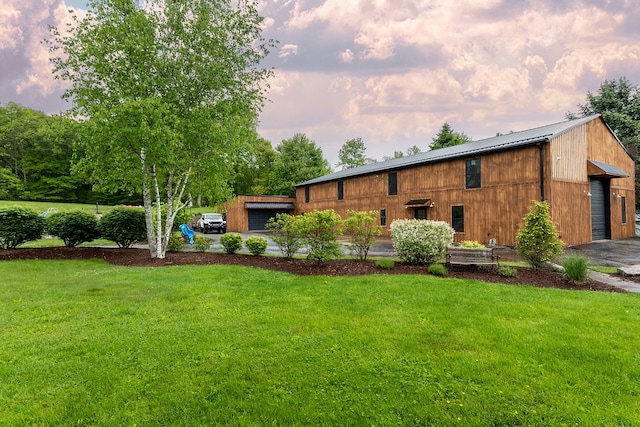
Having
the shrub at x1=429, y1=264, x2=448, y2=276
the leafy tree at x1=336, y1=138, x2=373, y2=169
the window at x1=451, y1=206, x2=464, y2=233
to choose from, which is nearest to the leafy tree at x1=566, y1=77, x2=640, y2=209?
the window at x1=451, y1=206, x2=464, y2=233

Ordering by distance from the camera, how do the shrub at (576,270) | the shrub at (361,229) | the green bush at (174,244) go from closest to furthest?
the shrub at (576,270), the shrub at (361,229), the green bush at (174,244)

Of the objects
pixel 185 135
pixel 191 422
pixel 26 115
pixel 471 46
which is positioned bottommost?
pixel 191 422

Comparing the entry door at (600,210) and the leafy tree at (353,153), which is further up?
the leafy tree at (353,153)

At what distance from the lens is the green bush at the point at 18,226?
1180cm

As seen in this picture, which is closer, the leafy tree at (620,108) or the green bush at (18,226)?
the green bush at (18,226)

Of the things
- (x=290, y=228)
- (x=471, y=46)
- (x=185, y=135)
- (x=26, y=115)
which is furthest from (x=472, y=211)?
(x=26, y=115)

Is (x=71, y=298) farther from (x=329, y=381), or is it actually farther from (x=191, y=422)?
(x=329, y=381)

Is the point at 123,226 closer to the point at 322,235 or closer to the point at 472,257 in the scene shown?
the point at 322,235

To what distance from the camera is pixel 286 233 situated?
10289 mm

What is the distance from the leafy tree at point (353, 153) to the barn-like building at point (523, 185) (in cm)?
3478

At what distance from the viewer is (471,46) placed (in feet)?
46.2

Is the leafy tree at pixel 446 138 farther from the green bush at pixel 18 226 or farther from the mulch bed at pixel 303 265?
the green bush at pixel 18 226

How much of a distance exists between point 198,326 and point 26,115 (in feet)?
205

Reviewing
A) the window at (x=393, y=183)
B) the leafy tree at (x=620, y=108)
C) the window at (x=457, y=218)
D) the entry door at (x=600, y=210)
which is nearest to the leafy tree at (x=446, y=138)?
the leafy tree at (x=620, y=108)
